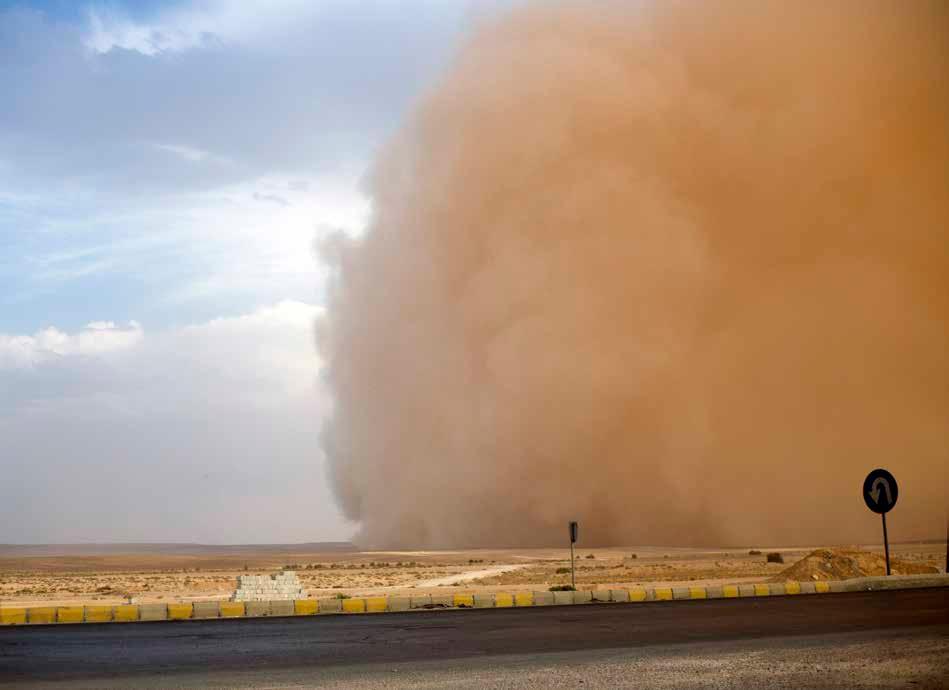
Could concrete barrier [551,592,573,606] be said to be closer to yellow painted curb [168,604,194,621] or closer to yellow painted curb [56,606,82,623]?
yellow painted curb [168,604,194,621]

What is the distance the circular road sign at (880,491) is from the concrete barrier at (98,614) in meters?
10.1

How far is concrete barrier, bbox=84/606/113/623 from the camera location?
43.7 ft

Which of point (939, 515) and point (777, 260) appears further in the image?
point (777, 260)

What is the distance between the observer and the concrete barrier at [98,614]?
525 inches

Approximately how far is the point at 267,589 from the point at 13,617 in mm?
6636

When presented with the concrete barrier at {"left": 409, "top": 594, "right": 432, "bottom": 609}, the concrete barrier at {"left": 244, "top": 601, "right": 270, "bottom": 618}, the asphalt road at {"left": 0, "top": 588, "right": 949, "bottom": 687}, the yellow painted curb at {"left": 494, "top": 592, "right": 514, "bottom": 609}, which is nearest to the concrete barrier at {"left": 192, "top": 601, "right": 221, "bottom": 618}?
the concrete barrier at {"left": 244, "top": 601, "right": 270, "bottom": 618}

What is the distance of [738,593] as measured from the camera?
15922 millimetres

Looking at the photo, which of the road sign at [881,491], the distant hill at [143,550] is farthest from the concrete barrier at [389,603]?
the distant hill at [143,550]

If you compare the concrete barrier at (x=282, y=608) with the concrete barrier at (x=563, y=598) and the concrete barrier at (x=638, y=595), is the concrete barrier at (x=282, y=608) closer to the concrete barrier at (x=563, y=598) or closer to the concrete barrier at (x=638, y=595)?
the concrete barrier at (x=563, y=598)

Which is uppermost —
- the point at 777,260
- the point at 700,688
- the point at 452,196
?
the point at 452,196

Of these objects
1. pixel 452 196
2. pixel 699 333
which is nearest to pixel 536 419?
pixel 699 333

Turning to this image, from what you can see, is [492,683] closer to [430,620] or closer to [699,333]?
[430,620]

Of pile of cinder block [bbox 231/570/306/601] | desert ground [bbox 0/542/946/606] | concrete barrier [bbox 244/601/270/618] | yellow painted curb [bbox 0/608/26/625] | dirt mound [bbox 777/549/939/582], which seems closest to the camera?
yellow painted curb [bbox 0/608/26/625]

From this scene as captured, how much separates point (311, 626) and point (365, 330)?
48.8 m
